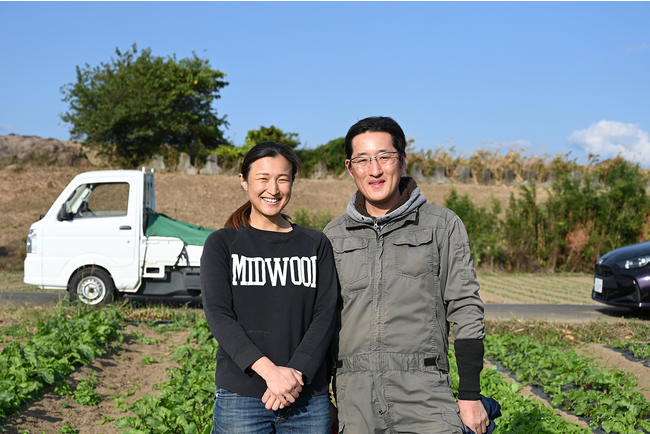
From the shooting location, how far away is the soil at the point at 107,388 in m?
4.41

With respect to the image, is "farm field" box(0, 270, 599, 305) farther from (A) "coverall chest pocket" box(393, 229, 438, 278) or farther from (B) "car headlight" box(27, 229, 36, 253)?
(A) "coverall chest pocket" box(393, 229, 438, 278)

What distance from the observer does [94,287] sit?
917cm

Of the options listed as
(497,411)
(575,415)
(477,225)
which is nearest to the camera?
(497,411)

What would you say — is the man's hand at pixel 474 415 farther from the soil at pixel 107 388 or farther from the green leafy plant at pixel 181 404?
the soil at pixel 107 388

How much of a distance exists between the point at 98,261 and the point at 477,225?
37.2 feet

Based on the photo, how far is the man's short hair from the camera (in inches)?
103

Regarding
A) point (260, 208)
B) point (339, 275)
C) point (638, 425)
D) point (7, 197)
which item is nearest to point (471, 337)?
point (339, 275)

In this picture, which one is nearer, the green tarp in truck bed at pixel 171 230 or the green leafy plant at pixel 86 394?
the green leafy plant at pixel 86 394

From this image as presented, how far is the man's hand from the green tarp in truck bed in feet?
23.8

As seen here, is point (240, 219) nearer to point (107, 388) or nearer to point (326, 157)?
point (107, 388)

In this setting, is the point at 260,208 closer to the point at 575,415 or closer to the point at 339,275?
the point at 339,275

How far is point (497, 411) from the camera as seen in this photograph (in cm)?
251

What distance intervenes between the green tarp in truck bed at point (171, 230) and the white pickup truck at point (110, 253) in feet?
0.05

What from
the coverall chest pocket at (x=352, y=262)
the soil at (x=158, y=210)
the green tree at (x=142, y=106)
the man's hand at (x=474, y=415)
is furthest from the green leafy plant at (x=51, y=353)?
the green tree at (x=142, y=106)
